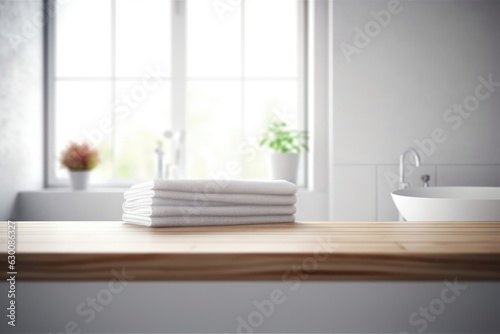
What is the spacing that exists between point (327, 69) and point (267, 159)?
61 cm

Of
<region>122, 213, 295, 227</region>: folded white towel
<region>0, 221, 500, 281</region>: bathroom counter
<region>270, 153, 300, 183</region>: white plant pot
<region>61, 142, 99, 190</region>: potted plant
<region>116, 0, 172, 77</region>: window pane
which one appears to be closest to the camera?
<region>0, 221, 500, 281</region>: bathroom counter

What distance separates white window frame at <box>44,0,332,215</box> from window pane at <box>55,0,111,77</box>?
53 mm

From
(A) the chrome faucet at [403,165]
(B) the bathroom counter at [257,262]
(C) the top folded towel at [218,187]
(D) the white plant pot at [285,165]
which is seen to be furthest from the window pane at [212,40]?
(B) the bathroom counter at [257,262]

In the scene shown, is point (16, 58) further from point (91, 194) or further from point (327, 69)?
point (327, 69)

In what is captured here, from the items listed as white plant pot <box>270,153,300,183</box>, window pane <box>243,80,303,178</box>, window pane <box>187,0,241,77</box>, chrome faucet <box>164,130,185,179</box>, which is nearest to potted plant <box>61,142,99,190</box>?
chrome faucet <box>164,130,185,179</box>

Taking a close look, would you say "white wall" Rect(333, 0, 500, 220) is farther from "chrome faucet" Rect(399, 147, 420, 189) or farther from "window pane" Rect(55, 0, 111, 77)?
"window pane" Rect(55, 0, 111, 77)

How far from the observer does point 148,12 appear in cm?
284

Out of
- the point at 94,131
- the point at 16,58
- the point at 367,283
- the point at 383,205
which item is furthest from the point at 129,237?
the point at 94,131

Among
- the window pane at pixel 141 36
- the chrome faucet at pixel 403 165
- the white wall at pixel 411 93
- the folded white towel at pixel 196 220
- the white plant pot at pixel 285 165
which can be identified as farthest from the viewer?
the window pane at pixel 141 36

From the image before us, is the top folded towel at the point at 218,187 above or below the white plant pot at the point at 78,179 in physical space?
above

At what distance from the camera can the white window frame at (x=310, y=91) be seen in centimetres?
259

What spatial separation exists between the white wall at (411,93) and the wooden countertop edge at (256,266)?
6.40 feet

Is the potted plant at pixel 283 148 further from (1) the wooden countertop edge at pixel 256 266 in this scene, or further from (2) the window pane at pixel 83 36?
(1) the wooden countertop edge at pixel 256 266

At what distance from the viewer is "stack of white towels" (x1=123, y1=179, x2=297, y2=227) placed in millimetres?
785
